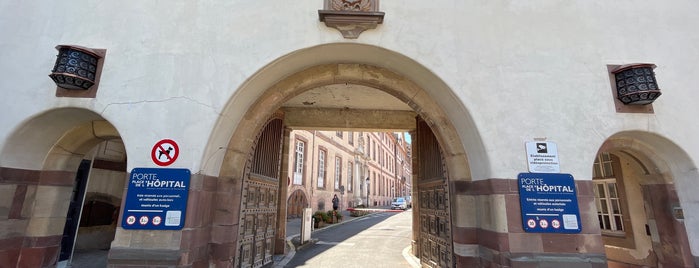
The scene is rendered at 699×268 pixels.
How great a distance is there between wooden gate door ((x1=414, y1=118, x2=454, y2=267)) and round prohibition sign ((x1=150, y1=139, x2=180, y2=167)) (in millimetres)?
4290

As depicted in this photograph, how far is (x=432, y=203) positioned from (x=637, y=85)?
3679 mm

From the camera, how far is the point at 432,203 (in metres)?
6.14

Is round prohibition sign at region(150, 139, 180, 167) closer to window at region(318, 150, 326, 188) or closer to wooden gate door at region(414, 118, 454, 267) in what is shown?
wooden gate door at region(414, 118, 454, 267)

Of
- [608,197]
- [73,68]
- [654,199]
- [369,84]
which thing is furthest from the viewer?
[608,197]

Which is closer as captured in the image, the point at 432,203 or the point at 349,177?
the point at 432,203

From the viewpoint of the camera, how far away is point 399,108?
7.83 m

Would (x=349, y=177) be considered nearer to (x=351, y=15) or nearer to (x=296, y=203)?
(x=296, y=203)

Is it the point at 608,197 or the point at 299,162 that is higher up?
the point at 299,162

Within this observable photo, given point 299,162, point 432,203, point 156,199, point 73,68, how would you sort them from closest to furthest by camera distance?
point 156,199, point 73,68, point 432,203, point 299,162

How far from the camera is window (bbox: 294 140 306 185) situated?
17192 mm

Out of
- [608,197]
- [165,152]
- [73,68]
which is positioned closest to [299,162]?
[165,152]

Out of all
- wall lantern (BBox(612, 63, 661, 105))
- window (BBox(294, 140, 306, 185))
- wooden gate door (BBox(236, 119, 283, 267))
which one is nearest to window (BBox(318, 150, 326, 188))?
window (BBox(294, 140, 306, 185))

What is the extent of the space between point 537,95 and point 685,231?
2718 mm

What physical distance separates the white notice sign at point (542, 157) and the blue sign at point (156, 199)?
4387mm
